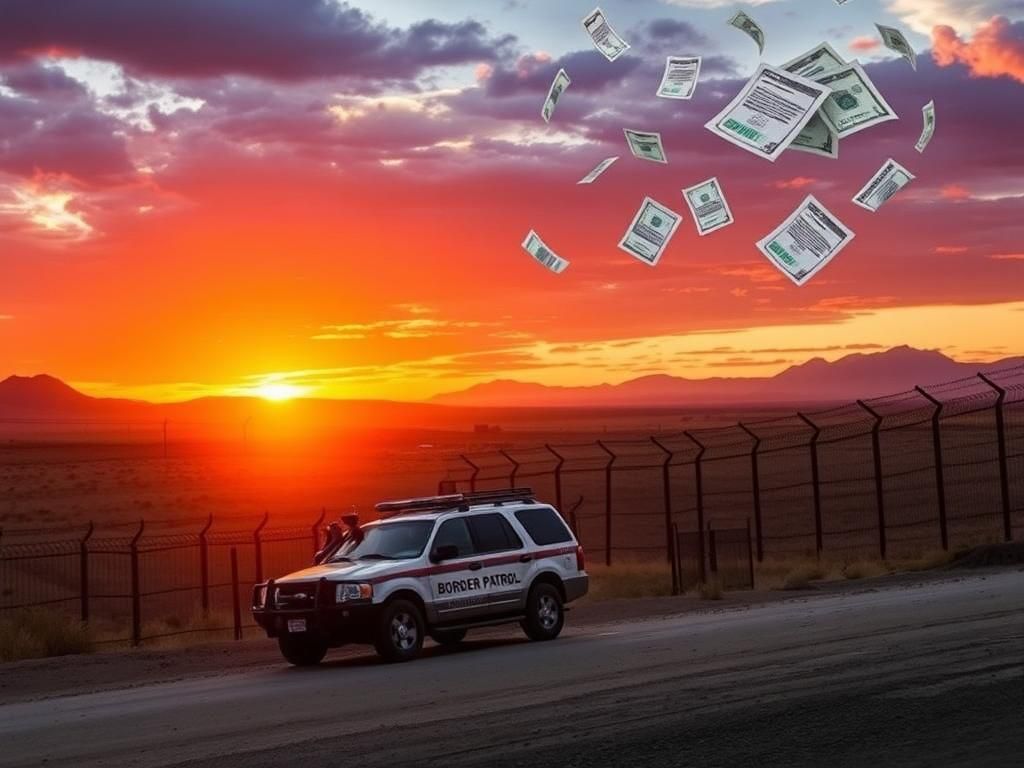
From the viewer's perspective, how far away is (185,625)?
30.5 metres

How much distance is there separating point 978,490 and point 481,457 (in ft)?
177

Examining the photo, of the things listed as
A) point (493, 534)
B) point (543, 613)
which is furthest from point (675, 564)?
point (493, 534)

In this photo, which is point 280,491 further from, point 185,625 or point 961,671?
point 961,671

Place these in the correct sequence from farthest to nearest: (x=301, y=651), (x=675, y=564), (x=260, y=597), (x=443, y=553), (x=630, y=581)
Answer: (x=630, y=581) → (x=675, y=564) → (x=260, y=597) → (x=301, y=651) → (x=443, y=553)

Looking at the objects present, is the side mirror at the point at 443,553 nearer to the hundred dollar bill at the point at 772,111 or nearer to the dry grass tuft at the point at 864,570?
the hundred dollar bill at the point at 772,111

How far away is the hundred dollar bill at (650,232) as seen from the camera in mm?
16750

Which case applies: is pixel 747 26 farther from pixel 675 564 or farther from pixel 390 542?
pixel 675 564

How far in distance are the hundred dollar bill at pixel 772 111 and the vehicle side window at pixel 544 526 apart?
8081mm

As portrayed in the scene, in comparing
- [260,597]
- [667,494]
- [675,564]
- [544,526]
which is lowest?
[675,564]

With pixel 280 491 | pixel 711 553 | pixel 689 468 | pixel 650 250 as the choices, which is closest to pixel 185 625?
pixel 711 553

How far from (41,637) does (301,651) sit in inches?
261

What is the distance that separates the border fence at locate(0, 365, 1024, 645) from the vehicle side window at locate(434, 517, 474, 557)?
23.0ft

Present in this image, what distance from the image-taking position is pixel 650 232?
16984 millimetres

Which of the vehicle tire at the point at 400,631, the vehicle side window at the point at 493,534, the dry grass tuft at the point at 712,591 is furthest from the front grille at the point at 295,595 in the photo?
the dry grass tuft at the point at 712,591
